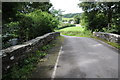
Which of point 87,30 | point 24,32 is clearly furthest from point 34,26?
point 87,30

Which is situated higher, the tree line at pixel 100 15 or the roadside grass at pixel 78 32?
the tree line at pixel 100 15

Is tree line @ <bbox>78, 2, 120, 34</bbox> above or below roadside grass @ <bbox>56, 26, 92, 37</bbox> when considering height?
above

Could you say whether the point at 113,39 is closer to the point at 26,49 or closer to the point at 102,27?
the point at 26,49

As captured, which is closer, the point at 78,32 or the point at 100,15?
the point at 100,15

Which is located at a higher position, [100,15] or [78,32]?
[100,15]

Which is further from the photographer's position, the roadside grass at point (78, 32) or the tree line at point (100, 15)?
the roadside grass at point (78, 32)

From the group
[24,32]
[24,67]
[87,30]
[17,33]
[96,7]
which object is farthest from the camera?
[87,30]

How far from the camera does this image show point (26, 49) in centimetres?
636

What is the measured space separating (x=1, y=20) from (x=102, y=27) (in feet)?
89.8

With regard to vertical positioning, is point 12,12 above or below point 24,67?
above

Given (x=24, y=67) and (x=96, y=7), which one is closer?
(x=24, y=67)

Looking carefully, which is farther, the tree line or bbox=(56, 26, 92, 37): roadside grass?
bbox=(56, 26, 92, 37): roadside grass

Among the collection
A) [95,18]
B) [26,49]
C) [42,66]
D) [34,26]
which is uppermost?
[95,18]

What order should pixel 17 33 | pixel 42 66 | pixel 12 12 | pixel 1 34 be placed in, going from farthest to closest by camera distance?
pixel 17 33 → pixel 1 34 → pixel 12 12 → pixel 42 66
